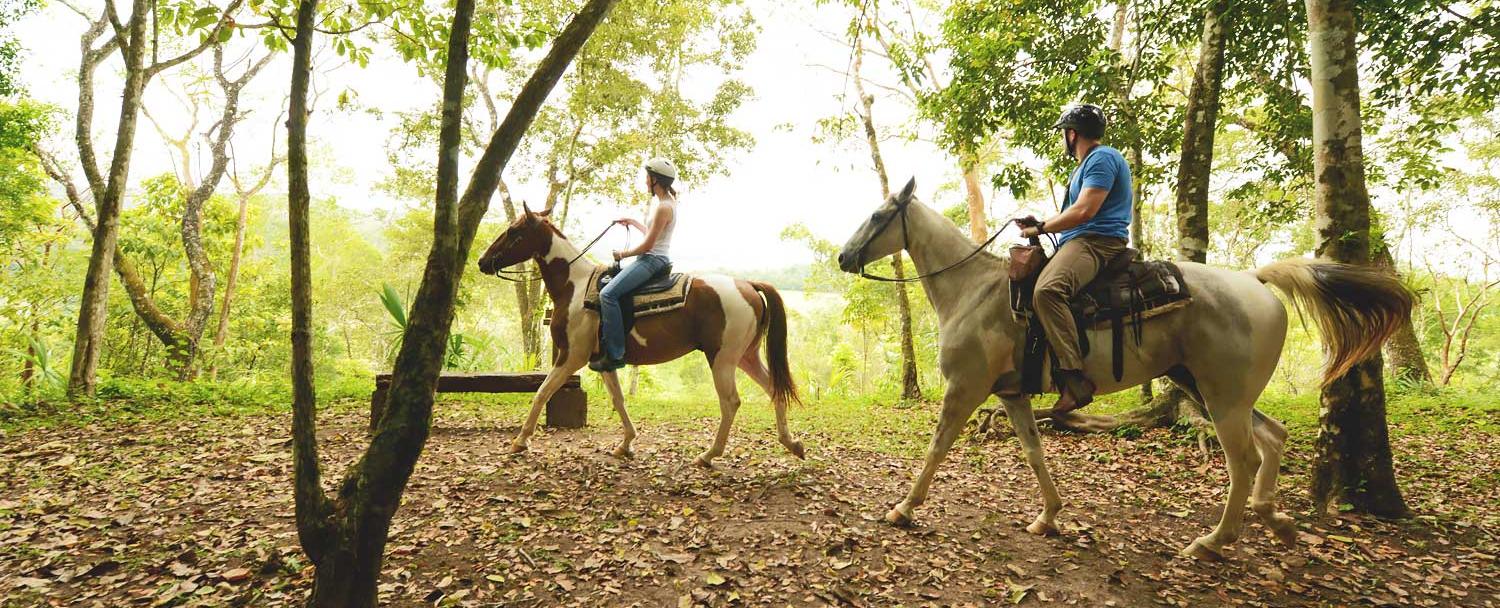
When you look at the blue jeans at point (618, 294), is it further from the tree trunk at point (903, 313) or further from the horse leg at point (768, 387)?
the tree trunk at point (903, 313)

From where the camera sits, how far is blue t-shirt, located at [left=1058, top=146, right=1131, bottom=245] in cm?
352

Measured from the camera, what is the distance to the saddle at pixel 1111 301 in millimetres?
3523

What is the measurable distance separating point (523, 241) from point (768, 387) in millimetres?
2731

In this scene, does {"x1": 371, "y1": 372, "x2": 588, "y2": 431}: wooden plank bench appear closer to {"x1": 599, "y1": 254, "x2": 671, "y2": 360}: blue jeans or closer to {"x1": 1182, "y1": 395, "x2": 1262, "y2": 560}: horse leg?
{"x1": 599, "y1": 254, "x2": 671, "y2": 360}: blue jeans

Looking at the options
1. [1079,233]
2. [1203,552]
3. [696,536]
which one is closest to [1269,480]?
[1203,552]

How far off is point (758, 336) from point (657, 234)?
1356 millimetres

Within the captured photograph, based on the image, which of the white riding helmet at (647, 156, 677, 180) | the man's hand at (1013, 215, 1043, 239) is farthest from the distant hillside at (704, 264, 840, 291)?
the man's hand at (1013, 215, 1043, 239)

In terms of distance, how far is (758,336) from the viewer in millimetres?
5695

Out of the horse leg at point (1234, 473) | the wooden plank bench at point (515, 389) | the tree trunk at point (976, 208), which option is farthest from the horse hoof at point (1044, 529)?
the tree trunk at point (976, 208)

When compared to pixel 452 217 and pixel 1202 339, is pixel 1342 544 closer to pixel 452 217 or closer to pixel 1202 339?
pixel 1202 339

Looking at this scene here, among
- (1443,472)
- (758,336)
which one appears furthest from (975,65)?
(1443,472)

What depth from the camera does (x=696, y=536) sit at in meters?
3.67

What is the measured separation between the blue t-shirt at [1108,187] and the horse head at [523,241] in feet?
14.5

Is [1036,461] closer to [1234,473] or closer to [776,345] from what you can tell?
[1234,473]
